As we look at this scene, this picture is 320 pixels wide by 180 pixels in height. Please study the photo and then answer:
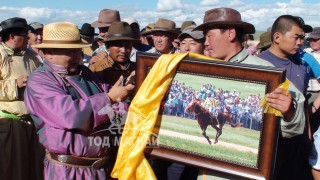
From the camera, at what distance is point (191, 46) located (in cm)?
465

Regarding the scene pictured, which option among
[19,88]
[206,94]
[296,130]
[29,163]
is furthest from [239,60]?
[29,163]

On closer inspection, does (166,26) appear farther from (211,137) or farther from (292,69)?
(211,137)

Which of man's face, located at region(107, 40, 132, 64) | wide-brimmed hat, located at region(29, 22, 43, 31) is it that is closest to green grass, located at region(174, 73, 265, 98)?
man's face, located at region(107, 40, 132, 64)

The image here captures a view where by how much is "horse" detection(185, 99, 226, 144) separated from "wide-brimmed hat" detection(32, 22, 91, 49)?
1.05 m

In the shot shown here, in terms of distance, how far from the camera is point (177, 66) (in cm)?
280

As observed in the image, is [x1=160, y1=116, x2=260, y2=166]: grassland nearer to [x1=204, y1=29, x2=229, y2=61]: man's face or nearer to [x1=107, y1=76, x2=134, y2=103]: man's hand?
[x1=107, y1=76, x2=134, y2=103]: man's hand

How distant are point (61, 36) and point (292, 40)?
2519mm

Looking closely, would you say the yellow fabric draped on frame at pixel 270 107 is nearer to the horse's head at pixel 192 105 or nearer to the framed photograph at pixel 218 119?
the framed photograph at pixel 218 119

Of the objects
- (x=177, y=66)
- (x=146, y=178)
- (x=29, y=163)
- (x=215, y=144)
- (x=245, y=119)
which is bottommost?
(x=29, y=163)

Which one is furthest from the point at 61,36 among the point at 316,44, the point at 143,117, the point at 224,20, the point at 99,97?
the point at 316,44

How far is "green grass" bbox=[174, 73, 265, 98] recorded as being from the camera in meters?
2.50

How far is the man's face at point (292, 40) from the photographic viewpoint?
4.41m

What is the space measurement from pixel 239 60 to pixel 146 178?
1078mm

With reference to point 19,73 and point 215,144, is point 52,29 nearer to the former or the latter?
point 215,144
